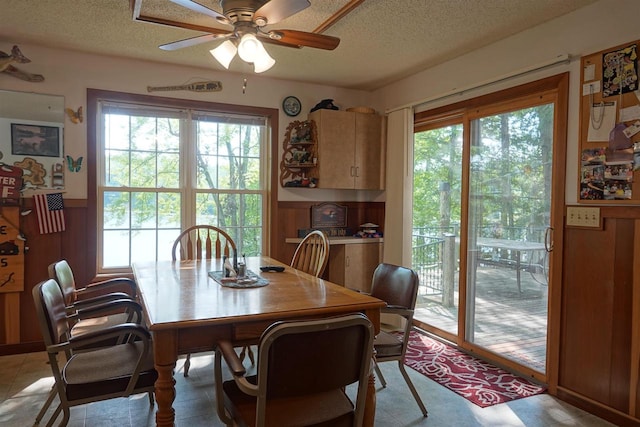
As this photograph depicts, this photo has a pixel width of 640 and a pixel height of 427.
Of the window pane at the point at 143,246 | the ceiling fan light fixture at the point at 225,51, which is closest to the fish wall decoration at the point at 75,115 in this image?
the window pane at the point at 143,246

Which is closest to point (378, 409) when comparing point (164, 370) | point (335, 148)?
point (164, 370)

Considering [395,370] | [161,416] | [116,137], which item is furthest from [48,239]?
[395,370]

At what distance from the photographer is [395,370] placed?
3.08m

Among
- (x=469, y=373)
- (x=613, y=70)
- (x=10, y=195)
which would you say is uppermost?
(x=613, y=70)

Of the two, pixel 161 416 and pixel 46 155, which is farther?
pixel 46 155

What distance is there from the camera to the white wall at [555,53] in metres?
2.41

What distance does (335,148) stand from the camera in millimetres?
4195

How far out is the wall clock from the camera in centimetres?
425

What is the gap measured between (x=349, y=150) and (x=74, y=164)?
8.08ft

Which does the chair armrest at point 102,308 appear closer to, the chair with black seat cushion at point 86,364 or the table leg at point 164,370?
the chair with black seat cushion at point 86,364

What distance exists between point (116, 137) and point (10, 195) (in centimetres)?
92

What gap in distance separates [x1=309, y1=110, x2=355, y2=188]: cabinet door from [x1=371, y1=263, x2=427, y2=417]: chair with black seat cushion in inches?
69.1

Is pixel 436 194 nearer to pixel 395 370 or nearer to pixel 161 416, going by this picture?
pixel 395 370

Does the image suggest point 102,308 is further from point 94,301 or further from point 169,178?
point 169,178
